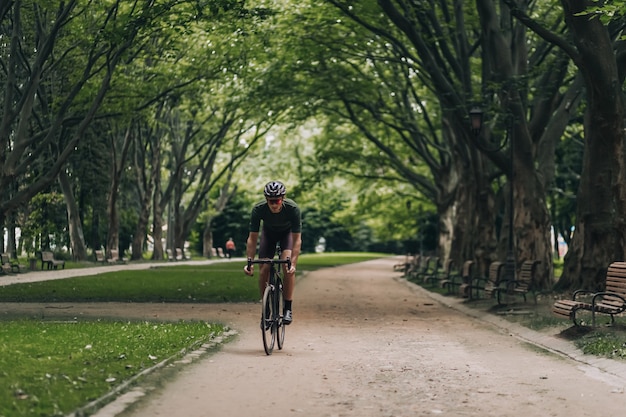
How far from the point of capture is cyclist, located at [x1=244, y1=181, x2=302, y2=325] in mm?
11742

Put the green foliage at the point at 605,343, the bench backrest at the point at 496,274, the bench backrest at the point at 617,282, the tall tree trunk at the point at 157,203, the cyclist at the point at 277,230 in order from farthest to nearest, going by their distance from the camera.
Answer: the tall tree trunk at the point at 157,203
the bench backrest at the point at 496,274
the bench backrest at the point at 617,282
the green foliage at the point at 605,343
the cyclist at the point at 277,230

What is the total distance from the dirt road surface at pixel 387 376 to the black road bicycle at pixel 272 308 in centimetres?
20

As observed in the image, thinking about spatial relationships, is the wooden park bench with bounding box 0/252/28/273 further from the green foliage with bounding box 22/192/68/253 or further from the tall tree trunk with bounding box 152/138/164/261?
the tall tree trunk with bounding box 152/138/164/261

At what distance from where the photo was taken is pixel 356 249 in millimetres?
113250

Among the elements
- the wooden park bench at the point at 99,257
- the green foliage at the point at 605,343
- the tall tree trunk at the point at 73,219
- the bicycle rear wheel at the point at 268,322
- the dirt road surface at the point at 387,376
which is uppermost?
the tall tree trunk at the point at 73,219

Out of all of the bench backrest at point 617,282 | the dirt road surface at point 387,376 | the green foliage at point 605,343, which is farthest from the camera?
the bench backrest at point 617,282

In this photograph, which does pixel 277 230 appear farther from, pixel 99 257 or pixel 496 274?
pixel 99 257

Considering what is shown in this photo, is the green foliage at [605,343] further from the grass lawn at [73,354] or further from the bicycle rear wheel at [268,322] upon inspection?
the grass lawn at [73,354]

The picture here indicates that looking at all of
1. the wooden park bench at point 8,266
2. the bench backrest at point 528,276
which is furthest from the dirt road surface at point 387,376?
the wooden park bench at point 8,266

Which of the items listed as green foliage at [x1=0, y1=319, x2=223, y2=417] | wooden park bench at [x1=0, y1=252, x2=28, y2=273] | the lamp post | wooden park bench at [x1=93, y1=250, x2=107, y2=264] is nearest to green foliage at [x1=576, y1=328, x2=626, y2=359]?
green foliage at [x1=0, y1=319, x2=223, y2=417]

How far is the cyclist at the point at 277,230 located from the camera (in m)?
11.7

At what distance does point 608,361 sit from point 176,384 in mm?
5035

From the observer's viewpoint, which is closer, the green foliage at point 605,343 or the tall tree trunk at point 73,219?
the green foliage at point 605,343

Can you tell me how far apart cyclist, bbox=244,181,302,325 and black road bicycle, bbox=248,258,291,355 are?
8 cm
